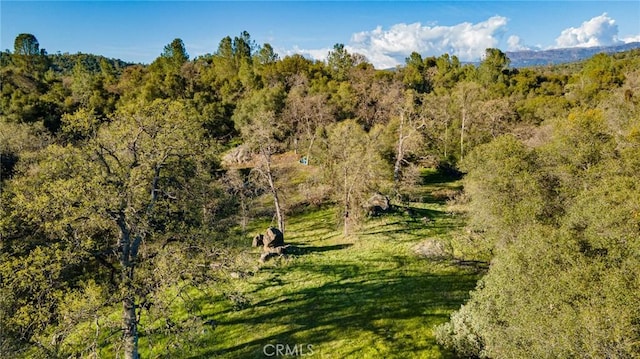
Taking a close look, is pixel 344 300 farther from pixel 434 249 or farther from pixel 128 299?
pixel 128 299

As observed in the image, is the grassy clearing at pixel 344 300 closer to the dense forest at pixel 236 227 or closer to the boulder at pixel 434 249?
the boulder at pixel 434 249

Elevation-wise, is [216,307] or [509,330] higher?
[509,330]

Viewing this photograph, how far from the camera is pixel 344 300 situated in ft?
88.4

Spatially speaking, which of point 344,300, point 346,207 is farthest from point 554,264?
point 346,207

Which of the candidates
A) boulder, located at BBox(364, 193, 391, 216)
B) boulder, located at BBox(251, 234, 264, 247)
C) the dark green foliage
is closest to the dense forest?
the dark green foliage

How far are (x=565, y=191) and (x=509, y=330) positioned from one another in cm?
1539

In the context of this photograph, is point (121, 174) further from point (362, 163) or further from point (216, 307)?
point (362, 163)

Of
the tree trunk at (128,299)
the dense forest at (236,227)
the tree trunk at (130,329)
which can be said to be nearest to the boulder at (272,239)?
the dense forest at (236,227)

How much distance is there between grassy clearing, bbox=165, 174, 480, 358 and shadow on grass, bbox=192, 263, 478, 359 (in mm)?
64

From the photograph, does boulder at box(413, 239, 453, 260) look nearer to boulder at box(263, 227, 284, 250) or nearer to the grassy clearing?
the grassy clearing

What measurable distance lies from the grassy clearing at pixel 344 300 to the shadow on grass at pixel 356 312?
64 mm

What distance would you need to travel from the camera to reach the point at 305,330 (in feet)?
77.4

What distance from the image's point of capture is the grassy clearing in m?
22.1

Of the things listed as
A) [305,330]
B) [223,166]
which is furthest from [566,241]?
[223,166]
